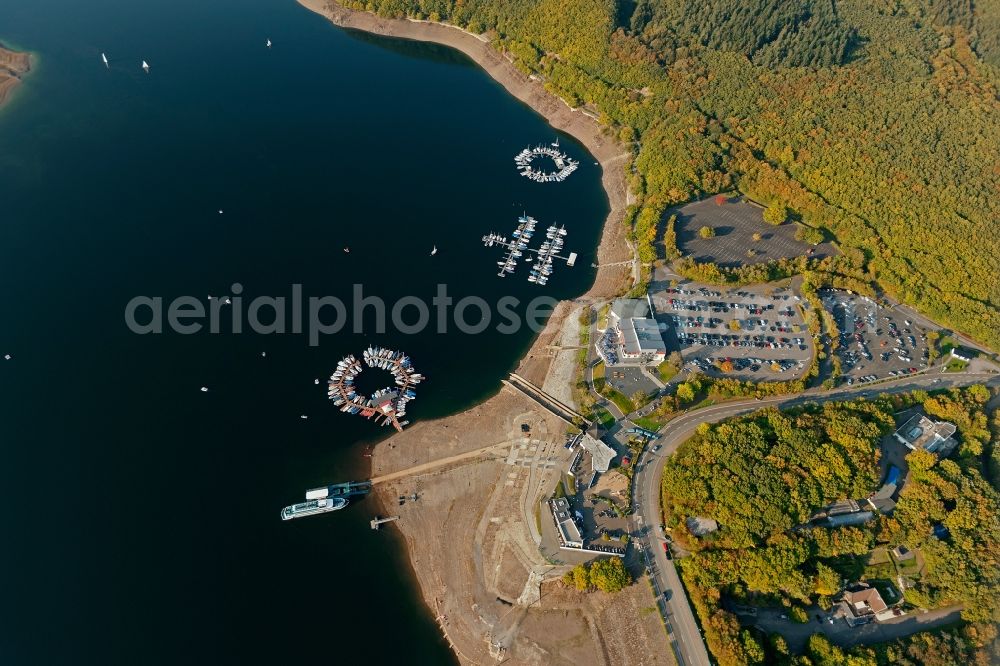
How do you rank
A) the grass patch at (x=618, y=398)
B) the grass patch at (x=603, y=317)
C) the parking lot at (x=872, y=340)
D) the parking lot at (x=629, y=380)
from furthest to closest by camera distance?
the grass patch at (x=603, y=317) < the parking lot at (x=872, y=340) < the parking lot at (x=629, y=380) < the grass patch at (x=618, y=398)

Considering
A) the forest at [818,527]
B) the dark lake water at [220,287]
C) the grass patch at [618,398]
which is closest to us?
the forest at [818,527]

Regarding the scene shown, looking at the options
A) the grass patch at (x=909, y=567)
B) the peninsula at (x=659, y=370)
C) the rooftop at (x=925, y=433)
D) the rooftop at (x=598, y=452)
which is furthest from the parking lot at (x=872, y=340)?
the rooftop at (x=598, y=452)

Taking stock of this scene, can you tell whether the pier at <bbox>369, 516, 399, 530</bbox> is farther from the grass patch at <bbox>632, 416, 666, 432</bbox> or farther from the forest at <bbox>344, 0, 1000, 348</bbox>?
the forest at <bbox>344, 0, 1000, 348</bbox>

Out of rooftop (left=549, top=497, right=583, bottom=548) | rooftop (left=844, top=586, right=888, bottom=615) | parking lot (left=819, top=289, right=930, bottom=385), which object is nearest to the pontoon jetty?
rooftop (left=549, top=497, right=583, bottom=548)

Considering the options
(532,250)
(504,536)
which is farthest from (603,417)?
(532,250)

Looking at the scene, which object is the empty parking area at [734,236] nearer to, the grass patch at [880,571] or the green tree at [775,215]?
the green tree at [775,215]

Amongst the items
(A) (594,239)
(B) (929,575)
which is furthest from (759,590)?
(A) (594,239)

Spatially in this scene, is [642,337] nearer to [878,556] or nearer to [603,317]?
[603,317]

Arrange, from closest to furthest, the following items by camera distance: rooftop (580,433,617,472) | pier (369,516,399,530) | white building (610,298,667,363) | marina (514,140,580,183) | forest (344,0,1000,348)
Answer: pier (369,516,399,530), rooftop (580,433,617,472), white building (610,298,667,363), forest (344,0,1000,348), marina (514,140,580,183)
